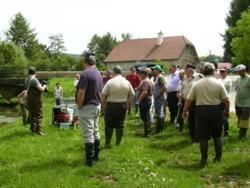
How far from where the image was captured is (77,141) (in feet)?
40.9

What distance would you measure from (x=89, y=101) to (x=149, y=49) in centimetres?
8002

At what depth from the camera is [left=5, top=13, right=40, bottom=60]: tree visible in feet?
284

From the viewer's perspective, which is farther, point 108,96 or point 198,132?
point 108,96

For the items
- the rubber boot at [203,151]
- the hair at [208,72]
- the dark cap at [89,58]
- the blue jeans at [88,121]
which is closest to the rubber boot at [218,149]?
the rubber boot at [203,151]

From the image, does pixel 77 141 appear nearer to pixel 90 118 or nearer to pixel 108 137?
pixel 108 137

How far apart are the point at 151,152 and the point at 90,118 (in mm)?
2255

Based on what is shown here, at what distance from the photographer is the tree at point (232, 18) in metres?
74.1

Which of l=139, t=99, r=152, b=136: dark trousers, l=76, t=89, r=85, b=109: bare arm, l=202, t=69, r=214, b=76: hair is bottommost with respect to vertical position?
l=139, t=99, r=152, b=136: dark trousers

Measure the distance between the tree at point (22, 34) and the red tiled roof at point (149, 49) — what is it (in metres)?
14.4

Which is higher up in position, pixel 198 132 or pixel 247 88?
pixel 247 88

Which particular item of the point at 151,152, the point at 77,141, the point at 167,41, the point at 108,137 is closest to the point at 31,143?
the point at 77,141

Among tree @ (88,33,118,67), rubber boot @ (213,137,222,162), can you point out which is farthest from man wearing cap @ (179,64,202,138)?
tree @ (88,33,118,67)

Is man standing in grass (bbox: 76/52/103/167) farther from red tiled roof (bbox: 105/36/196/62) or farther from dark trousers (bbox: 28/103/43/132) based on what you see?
red tiled roof (bbox: 105/36/196/62)

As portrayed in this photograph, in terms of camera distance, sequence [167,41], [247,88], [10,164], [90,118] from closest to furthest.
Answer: [90,118] → [10,164] → [247,88] → [167,41]
